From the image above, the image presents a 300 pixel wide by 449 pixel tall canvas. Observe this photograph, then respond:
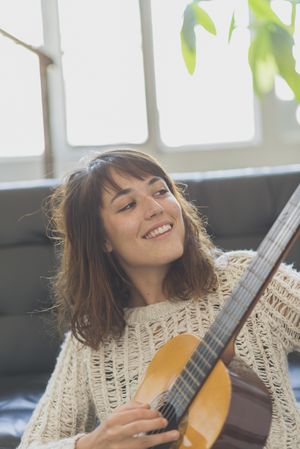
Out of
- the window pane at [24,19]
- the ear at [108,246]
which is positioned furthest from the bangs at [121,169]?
the window pane at [24,19]

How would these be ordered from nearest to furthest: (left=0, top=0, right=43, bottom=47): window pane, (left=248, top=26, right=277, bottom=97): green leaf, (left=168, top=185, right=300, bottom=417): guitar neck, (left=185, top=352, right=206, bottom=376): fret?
(left=248, top=26, right=277, bottom=97): green leaf
(left=168, top=185, right=300, bottom=417): guitar neck
(left=185, top=352, right=206, bottom=376): fret
(left=0, top=0, right=43, bottom=47): window pane

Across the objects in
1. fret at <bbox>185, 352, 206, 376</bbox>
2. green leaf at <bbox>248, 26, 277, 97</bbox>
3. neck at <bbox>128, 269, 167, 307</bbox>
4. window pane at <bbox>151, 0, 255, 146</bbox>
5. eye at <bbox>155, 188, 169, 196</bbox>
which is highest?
window pane at <bbox>151, 0, 255, 146</bbox>

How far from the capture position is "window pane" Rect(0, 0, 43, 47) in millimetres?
3438

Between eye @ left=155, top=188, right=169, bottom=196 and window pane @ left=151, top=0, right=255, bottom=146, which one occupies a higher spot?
window pane @ left=151, top=0, right=255, bottom=146

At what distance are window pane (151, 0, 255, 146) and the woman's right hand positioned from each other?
2.65 m

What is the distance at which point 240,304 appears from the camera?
840mm

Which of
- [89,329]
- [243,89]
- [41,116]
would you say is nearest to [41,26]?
[41,116]

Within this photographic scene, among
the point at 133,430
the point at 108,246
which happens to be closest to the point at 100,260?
the point at 108,246

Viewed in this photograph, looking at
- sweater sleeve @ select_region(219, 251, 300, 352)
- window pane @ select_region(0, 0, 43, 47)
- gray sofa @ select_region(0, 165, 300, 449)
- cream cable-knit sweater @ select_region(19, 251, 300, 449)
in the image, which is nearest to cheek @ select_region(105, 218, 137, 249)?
cream cable-knit sweater @ select_region(19, 251, 300, 449)

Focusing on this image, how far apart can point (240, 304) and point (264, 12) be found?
0.54 m

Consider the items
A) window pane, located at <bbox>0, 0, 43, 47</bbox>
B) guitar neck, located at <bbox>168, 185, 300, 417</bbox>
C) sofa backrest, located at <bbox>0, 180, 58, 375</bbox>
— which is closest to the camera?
guitar neck, located at <bbox>168, 185, 300, 417</bbox>

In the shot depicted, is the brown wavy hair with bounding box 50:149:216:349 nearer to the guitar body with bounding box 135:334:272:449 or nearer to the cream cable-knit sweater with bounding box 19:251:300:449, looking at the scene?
the cream cable-knit sweater with bounding box 19:251:300:449

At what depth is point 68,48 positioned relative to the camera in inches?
136

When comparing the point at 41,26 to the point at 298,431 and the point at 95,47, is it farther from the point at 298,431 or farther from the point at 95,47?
the point at 298,431
